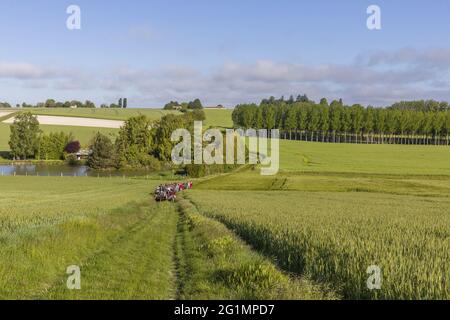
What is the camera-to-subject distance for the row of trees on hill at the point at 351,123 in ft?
568

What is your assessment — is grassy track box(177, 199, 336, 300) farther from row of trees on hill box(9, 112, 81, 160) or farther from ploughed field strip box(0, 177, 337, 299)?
row of trees on hill box(9, 112, 81, 160)

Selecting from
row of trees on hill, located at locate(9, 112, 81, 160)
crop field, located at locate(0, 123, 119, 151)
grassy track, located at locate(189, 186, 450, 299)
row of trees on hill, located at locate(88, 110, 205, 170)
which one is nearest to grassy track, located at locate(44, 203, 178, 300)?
grassy track, located at locate(189, 186, 450, 299)

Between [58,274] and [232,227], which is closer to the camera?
[58,274]

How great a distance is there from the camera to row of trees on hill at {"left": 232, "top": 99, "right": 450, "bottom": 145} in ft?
568

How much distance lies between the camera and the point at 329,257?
39.4 ft

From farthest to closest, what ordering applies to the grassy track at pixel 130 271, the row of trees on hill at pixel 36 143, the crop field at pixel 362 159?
the row of trees on hill at pixel 36 143 → the crop field at pixel 362 159 → the grassy track at pixel 130 271

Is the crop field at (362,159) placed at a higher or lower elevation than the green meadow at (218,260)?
lower

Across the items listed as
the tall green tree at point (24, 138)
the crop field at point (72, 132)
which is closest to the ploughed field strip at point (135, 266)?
the tall green tree at point (24, 138)

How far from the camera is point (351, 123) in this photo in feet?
584

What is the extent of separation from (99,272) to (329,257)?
627cm

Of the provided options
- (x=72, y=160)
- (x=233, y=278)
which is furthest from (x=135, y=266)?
(x=72, y=160)

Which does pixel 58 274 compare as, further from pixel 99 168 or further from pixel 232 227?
pixel 99 168

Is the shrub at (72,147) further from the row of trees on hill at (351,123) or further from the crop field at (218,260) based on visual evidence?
the crop field at (218,260)
